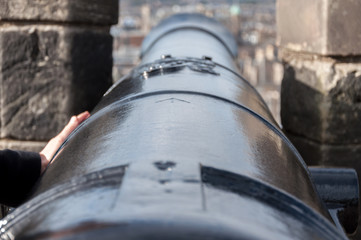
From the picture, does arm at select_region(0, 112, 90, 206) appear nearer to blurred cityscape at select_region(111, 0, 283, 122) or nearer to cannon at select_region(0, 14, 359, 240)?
cannon at select_region(0, 14, 359, 240)

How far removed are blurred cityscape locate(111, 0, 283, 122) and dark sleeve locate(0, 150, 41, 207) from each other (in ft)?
63.4

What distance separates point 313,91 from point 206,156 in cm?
186

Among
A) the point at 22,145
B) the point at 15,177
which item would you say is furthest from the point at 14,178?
the point at 22,145

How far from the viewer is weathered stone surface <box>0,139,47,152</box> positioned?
2666mm

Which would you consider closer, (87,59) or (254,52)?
(87,59)

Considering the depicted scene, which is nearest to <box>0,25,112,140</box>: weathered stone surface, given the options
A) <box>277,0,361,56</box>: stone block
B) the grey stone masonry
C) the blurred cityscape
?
the grey stone masonry

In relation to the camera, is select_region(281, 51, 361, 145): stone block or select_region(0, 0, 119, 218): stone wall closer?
select_region(0, 0, 119, 218): stone wall

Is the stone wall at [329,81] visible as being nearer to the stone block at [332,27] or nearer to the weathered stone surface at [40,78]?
the stone block at [332,27]

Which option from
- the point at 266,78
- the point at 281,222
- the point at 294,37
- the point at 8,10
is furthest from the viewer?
the point at 266,78

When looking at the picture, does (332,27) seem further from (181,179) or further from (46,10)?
(181,179)

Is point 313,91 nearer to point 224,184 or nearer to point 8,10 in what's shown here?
point 8,10

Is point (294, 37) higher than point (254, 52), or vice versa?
point (254, 52)

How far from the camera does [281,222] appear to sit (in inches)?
36.9

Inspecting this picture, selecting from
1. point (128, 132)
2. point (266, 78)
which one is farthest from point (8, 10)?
point (266, 78)
